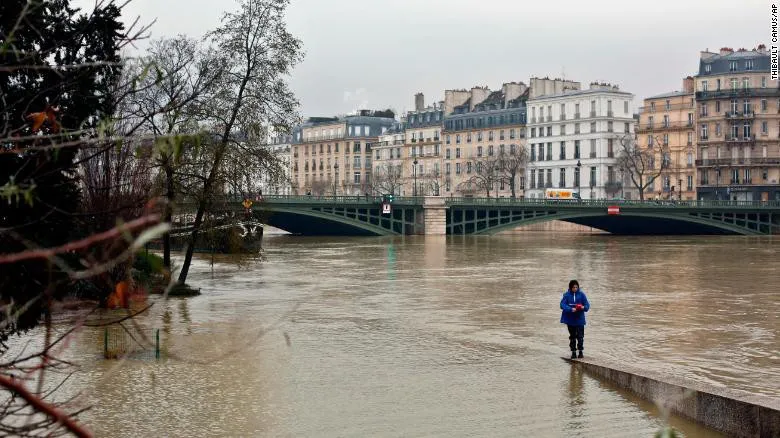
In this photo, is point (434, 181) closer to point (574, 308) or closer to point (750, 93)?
point (750, 93)

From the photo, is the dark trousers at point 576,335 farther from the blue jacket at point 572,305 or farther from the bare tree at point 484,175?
Result: the bare tree at point 484,175

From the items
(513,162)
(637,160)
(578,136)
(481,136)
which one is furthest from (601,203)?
(481,136)

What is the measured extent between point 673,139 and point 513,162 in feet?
59.1

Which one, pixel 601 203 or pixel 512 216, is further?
pixel 601 203

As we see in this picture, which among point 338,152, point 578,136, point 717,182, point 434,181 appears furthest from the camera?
point 338,152

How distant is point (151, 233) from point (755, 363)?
734 inches

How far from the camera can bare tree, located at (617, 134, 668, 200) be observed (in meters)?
113

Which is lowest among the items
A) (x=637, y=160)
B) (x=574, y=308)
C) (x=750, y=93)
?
(x=574, y=308)

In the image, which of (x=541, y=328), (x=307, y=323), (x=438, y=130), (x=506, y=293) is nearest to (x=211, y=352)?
(x=307, y=323)

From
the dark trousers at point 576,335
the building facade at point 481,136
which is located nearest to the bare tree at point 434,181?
the building facade at point 481,136

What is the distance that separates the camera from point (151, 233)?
296cm

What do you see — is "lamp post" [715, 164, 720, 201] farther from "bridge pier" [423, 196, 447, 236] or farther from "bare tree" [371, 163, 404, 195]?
"bare tree" [371, 163, 404, 195]

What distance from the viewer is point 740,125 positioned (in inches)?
4289

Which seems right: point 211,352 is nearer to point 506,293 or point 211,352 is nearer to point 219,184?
point 219,184
